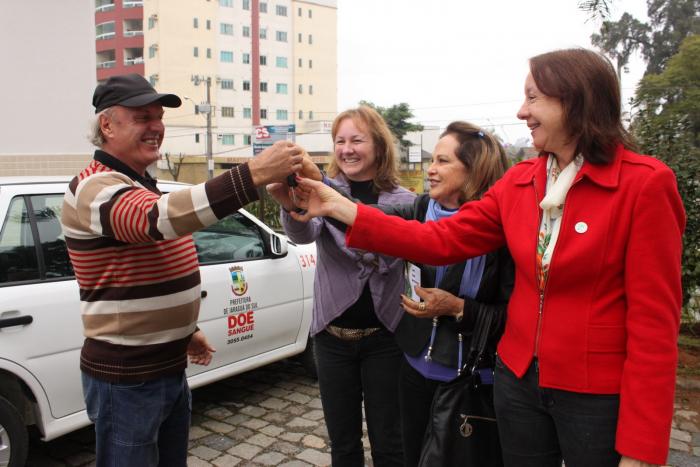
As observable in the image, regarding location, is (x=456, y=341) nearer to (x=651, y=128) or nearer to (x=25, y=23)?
(x=651, y=128)

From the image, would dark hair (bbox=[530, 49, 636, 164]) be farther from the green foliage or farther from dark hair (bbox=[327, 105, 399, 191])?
the green foliage

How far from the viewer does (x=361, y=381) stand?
2639 millimetres

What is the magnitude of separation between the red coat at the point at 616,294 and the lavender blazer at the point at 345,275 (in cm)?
83

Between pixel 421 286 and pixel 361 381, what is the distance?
2.21 feet

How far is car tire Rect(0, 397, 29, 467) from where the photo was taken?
3057 millimetres

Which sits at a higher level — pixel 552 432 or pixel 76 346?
pixel 552 432

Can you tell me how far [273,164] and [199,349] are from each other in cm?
113

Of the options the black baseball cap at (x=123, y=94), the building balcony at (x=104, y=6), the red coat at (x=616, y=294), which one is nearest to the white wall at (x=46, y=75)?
the black baseball cap at (x=123, y=94)

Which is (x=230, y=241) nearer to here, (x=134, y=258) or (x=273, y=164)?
(x=134, y=258)

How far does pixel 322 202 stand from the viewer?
2.00 meters

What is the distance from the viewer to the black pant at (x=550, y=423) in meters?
1.59

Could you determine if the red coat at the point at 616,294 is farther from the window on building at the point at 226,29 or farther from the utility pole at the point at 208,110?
the window on building at the point at 226,29

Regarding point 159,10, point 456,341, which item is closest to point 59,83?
point 456,341

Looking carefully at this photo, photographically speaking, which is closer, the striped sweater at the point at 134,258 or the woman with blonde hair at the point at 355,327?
the striped sweater at the point at 134,258
